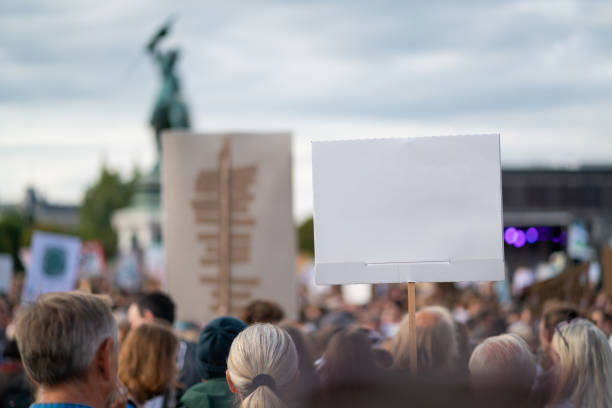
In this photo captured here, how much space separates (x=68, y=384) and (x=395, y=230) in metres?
1.29

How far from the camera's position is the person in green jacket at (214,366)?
3.70 metres

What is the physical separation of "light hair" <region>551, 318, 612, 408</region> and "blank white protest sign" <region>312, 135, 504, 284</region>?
0.49 m

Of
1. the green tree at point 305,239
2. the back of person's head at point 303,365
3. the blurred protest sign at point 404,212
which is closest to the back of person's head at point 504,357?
the blurred protest sign at point 404,212

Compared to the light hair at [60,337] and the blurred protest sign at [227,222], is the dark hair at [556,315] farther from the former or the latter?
the light hair at [60,337]

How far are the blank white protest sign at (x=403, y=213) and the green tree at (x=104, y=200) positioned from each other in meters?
79.8

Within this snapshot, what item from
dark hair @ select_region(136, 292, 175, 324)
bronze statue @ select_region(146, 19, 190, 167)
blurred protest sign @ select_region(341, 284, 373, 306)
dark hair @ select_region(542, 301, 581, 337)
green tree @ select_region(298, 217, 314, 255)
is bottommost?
blurred protest sign @ select_region(341, 284, 373, 306)

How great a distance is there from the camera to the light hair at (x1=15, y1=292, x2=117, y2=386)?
2.38 meters

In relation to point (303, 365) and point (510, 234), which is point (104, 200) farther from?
point (303, 365)

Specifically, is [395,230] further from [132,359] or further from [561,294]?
[561,294]

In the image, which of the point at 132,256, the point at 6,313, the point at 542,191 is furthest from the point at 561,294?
the point at 542,191

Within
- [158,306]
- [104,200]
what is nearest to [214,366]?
[158,306]

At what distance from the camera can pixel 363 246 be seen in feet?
10.6

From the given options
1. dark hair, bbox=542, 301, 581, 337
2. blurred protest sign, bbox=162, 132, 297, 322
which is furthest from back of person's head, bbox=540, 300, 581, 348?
blurred protest sign, bbox=162, 132, 297, 322

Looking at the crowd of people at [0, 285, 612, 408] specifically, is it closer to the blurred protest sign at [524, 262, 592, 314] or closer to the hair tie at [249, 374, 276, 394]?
the hair tie at [249, 374, 276, 394]
